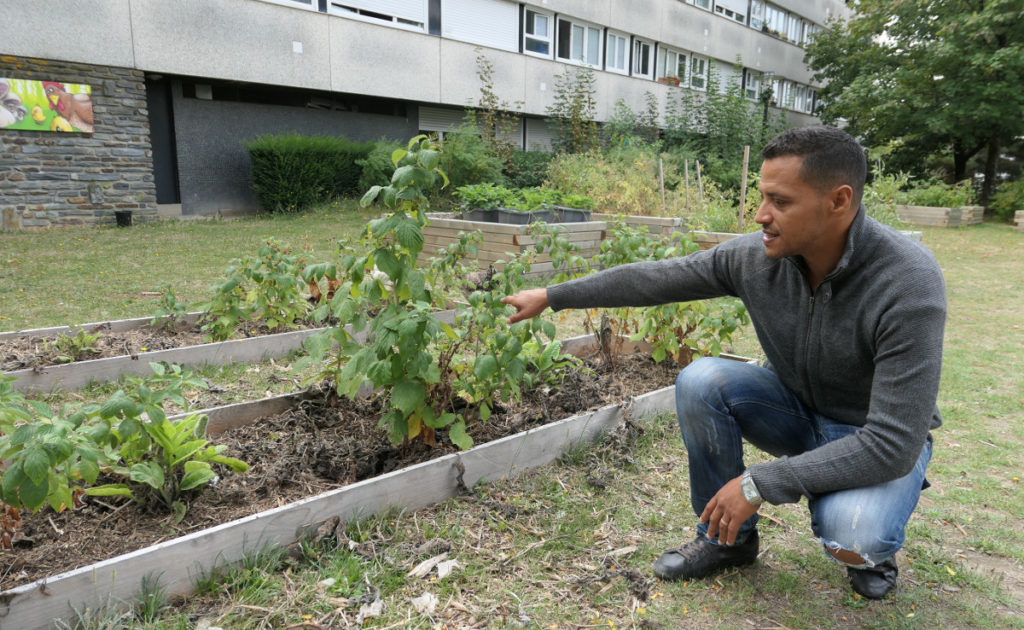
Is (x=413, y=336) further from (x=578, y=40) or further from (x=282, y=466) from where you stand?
(x=578, y=40)

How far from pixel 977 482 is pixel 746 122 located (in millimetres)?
16671

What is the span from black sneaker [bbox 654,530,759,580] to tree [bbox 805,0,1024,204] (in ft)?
70.3

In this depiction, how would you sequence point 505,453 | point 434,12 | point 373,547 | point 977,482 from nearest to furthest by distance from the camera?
1. point 373,547
2. point 505,453
3. point 977,482
4. point 434,12

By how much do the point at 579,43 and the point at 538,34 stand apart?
5.79 feet

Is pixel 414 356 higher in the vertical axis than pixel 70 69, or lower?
lower

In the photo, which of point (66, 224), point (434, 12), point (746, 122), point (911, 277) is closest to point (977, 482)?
point (911, 277)

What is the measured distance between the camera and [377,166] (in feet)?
43.5

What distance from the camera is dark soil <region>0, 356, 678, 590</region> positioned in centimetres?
207

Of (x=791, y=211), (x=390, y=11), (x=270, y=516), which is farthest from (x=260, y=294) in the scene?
(x=390, y=11)

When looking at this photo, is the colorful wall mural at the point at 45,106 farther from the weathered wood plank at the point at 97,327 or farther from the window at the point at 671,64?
the window at the point at 671,64

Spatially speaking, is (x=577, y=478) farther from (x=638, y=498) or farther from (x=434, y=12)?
(x=434, y=12)

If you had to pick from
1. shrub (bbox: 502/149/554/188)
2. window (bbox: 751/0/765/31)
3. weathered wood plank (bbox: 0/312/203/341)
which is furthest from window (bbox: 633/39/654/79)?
weathered wood plank (bbox: 0/312/203/341)

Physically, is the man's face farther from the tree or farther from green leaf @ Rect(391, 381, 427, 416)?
the tree

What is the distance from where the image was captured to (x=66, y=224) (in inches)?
425
